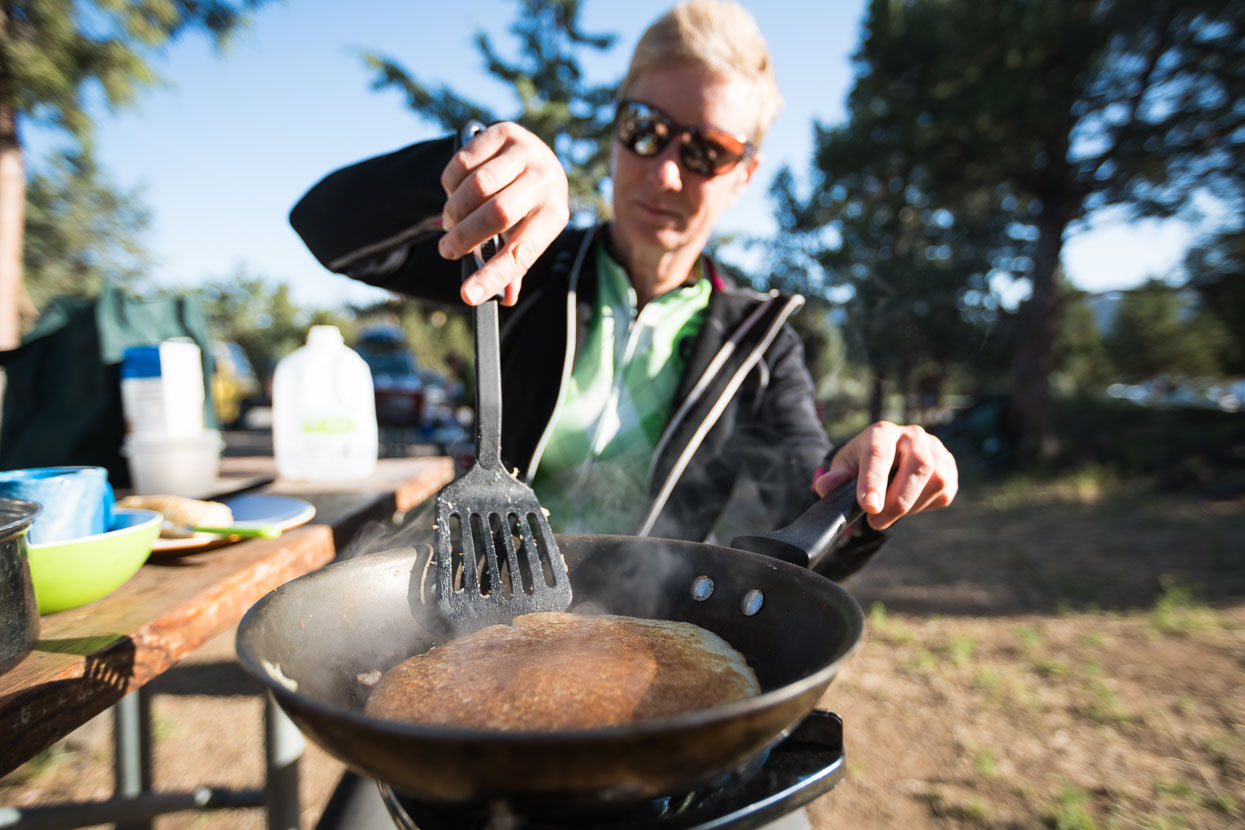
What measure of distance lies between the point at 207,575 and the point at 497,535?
21.4 inches

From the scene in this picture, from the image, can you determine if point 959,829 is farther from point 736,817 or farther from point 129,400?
point 129,400

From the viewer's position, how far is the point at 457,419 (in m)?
11.6

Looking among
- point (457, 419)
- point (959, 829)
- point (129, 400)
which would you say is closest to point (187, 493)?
point (129, 400)

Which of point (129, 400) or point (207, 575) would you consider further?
point (129, 400)

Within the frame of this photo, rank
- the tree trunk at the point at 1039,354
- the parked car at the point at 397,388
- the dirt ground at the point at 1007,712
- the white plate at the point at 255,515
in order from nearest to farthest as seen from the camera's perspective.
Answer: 1. the white plate at the point at 255,515
2. the dirt ground at the point at 1007,712
3. the tree trunk at the point at 1039,354
4. the parked car at the point at 397,388

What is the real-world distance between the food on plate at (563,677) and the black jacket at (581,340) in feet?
2.06

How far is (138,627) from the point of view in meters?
0.93

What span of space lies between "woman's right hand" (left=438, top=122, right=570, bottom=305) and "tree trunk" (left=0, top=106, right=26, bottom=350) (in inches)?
189

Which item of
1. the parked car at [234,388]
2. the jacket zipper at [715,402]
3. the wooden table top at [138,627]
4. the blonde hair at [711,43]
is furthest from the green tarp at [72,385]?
the parked car at [234,388]

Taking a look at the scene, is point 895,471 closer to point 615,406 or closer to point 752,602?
point 752,602

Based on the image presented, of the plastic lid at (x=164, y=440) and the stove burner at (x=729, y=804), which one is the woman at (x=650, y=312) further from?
the stove burner at (x=729, y=804)

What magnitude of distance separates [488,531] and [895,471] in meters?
0.74

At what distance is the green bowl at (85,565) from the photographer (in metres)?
→ 0.94

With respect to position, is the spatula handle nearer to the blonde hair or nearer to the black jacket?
the black jacket
